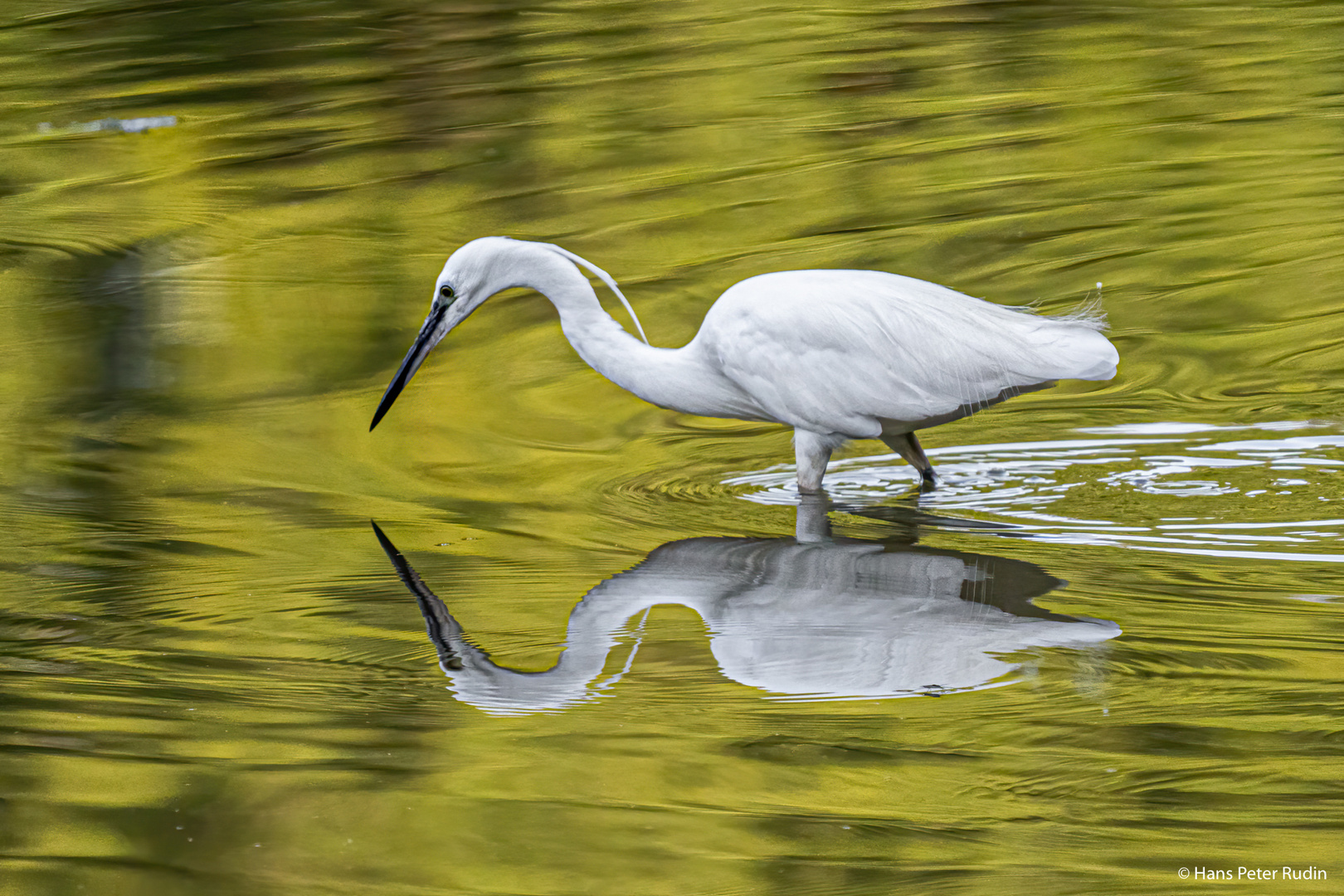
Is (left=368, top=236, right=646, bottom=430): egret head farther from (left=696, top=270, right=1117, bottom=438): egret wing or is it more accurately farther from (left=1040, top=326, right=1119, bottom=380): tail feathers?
(left=1040, top=326, right=1119, bottom=380): tail feathers

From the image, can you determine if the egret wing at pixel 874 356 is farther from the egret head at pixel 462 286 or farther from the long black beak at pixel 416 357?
the long black beak at pixel 416 357

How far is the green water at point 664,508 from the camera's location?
128 inches

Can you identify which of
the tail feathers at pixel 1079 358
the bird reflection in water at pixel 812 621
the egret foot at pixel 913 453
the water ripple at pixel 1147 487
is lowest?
the bird reflection in water at pixel 812 621

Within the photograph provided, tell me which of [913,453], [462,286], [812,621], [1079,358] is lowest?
[812,621]

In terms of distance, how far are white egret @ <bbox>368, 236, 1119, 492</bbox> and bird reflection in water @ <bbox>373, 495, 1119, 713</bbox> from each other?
1.64ft

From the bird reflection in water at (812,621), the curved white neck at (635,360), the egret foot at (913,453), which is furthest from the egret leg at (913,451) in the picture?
the bird reflection in water at (812,621)

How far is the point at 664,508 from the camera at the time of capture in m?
5.34

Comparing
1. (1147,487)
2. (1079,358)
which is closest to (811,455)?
(1079,358)

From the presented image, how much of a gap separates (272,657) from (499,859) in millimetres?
1263

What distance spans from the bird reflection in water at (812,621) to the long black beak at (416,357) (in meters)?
0.83

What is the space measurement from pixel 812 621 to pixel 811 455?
1.22 m

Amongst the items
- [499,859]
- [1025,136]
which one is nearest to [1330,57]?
A: [1025,136]

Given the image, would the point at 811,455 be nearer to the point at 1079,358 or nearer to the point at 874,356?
the point at 874,356

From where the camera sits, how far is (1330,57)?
10922 mm
